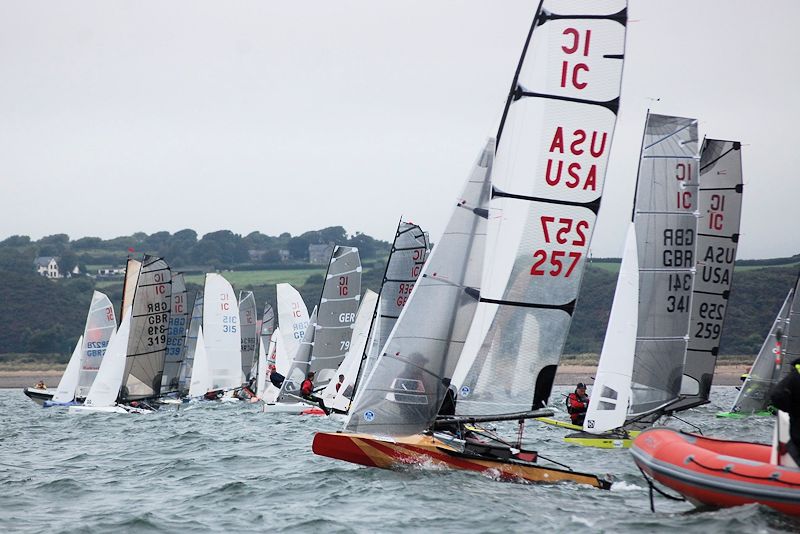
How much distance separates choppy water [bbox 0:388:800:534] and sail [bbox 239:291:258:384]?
22844mm

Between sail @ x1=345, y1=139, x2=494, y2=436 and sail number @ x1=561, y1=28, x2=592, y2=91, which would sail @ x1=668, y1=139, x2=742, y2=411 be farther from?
sail number @ x1=561, y1=28, x2=592, y2=91

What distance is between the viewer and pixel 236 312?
123ft

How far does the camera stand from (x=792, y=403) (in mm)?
9938

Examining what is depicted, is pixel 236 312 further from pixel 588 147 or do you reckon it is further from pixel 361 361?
pixel 588 147

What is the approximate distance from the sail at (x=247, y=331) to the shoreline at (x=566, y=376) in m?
15.3

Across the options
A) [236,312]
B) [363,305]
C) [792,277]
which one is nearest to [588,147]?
[363,305]

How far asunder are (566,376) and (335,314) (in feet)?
93.4

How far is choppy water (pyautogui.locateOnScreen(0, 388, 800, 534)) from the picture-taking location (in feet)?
34.3

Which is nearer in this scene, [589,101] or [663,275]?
[589,101]

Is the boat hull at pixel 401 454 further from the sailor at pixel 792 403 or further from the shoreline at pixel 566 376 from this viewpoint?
the shoreline at pixel 566 376

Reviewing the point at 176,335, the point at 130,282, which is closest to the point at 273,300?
the point at 176,335

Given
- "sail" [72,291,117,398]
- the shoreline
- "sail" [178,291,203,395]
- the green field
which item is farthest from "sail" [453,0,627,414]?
the green field

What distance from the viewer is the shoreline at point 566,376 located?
174ft

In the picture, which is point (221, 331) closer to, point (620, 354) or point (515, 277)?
point (620, 354)
